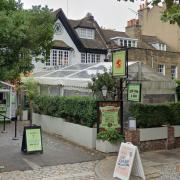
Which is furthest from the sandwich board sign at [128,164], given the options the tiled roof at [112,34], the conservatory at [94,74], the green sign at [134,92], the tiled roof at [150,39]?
the tiled roof at [150,39]

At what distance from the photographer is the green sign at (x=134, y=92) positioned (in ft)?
48.0

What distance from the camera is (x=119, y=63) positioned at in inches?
603

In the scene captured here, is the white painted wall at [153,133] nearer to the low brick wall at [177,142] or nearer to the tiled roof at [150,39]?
the low brick wall at [177,142]

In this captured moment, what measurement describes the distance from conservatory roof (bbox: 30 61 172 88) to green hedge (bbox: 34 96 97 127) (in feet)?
5.37

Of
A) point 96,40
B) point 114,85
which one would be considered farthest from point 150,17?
point 114,85

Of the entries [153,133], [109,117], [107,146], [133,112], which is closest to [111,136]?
[107,146]

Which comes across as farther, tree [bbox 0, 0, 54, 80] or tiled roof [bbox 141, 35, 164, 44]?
tiled roof [bbox 141, 35, 164, 44]

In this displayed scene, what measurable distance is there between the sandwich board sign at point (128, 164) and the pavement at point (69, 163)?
0.33 m

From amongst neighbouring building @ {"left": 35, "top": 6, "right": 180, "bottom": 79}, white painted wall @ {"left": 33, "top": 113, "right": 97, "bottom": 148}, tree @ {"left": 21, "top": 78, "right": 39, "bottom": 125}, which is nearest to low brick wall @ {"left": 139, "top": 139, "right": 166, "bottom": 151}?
white painted wall @ {"left": 33, "top": 113, "right": 97, "bottom": 148}

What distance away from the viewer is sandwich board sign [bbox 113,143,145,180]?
420 inches

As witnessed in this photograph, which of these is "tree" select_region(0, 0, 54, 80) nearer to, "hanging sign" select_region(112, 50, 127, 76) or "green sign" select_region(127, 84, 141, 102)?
"hanging sign" select_region(112, 50, 127, 76)

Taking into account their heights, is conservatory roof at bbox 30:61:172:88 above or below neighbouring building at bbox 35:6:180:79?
below

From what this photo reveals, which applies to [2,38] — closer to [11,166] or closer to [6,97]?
[11,166]

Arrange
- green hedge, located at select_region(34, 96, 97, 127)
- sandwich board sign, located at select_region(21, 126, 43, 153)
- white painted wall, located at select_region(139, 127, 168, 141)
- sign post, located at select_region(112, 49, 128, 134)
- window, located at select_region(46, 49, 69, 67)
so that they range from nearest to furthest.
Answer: sandwich board sign, located at select_region(21, 126, 43, 153) → sign post, located at select_region(112, 49, 128, 134) → white painted wall, located at select_region(139, 127, 168, 141) → green hedge, located at select_region(34, 96, 97, 127) → window, located at select_region(46, 49, 69, 67)
